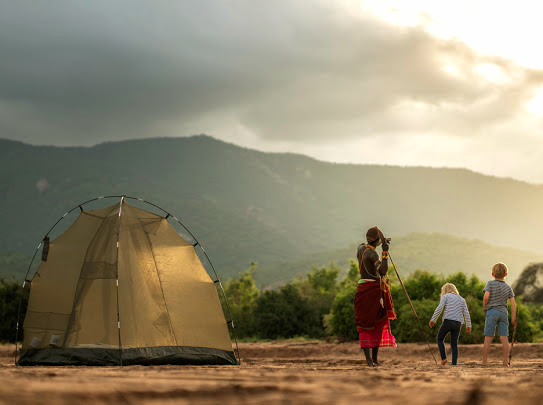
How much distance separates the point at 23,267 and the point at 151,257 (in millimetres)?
84629

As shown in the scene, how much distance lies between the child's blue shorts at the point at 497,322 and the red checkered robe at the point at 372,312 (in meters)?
1.98

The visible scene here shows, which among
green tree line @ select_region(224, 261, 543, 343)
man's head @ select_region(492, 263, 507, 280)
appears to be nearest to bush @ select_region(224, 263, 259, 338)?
green tree line @ select_region(224, 261, 543, 343)

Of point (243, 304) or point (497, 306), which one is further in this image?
point (243, 304)

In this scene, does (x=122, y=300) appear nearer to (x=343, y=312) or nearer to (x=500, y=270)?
(x=500, y=270)

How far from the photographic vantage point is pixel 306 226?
182250 millimetres

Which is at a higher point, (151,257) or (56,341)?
(151,257)

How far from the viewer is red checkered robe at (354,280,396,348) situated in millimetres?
9008

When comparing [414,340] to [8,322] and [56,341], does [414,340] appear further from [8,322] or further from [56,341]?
[8,322]

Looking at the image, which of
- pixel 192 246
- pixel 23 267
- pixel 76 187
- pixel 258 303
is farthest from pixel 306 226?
pixel 192 246

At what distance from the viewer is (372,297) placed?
29.7 feet

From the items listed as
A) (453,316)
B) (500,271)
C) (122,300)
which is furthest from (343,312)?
(122,300)

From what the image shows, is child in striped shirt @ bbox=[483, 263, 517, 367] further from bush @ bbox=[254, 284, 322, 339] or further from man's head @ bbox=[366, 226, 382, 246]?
bush @ bbox=[254, 284, 322, 339]

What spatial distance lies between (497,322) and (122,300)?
6.39m

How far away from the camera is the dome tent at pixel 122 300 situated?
9844 mm
